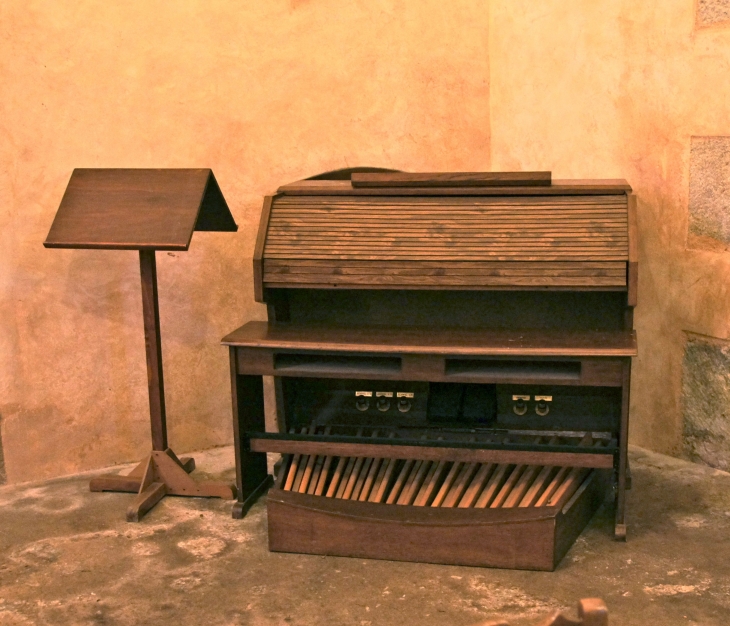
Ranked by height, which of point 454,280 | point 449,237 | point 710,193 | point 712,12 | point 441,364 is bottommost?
point 441,364

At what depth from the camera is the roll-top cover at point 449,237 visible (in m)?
3.99

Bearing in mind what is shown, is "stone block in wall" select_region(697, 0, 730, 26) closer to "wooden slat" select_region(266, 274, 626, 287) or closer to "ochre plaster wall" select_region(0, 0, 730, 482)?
"ochre plaster wall" select_region(0, 0, 730, 482)

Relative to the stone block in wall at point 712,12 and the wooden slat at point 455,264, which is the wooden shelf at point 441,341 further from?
the stone block in wall at point 712,12

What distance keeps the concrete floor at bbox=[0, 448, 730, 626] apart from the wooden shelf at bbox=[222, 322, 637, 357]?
77cm

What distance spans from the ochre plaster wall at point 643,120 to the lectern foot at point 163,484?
6.97 ft

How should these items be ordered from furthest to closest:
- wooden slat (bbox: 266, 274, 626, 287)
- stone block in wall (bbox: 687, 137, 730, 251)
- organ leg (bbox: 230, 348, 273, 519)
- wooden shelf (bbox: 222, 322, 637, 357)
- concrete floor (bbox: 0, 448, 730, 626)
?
Answer: 1. stone block in wall (bbox: 687, 137, 730, 251)
2. organ leg (bbox: 230, 348, 273, 519)
3. wooden slat (bbox: 266, 274, 626, 287)
4. wooden shelf (bbox: 222, 322, 637, 357)
5. concrete floor (bbox: 0, 448, 730, 626)

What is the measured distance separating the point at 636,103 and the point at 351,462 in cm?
212

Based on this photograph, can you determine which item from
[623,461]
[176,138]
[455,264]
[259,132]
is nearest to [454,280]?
[455,264]

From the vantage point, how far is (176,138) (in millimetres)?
4691

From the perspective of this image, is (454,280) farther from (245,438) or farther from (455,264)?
(245,438)

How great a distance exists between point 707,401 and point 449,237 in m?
1.49

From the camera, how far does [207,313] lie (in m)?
4.91

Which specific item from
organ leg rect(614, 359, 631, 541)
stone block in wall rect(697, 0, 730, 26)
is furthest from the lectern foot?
stone block in wall rect(697, 0, 730, 26)

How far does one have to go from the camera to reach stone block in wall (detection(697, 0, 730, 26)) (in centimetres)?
421
